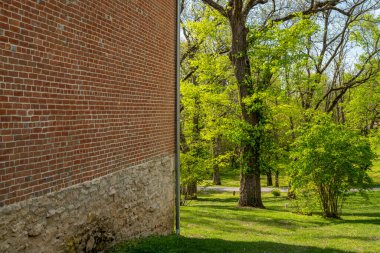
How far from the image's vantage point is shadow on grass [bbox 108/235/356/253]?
6.96 metres

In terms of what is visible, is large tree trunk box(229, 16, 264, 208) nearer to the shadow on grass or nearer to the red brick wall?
the shadow on grass

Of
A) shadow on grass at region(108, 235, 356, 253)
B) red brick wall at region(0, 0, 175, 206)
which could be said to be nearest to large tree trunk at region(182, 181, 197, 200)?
shadow on grass at region(108, 235, 356, 253)

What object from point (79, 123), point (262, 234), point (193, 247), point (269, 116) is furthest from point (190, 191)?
point (79, 123)

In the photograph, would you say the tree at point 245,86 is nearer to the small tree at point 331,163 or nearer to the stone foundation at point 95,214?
the small tree at point 331,163

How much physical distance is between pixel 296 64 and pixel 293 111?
2.36 m

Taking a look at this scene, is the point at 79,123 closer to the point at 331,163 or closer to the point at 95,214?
the point at 95,214

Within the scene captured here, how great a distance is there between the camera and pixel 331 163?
50.5 ft

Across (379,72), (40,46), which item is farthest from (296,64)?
(40,46)

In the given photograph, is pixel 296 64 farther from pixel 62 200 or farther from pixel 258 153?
pixel 62 200

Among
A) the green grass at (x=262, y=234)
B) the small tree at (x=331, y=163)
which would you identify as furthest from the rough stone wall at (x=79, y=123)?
the small tree at (x=331, y=163)

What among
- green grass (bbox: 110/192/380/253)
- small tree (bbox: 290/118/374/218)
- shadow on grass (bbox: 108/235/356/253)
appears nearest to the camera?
shadow on grass (bbox: 108/235/356/253)

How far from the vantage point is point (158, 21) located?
9.01 metres

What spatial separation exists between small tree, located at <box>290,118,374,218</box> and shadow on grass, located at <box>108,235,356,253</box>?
6.17m

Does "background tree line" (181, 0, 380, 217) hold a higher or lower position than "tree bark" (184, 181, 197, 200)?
higher
